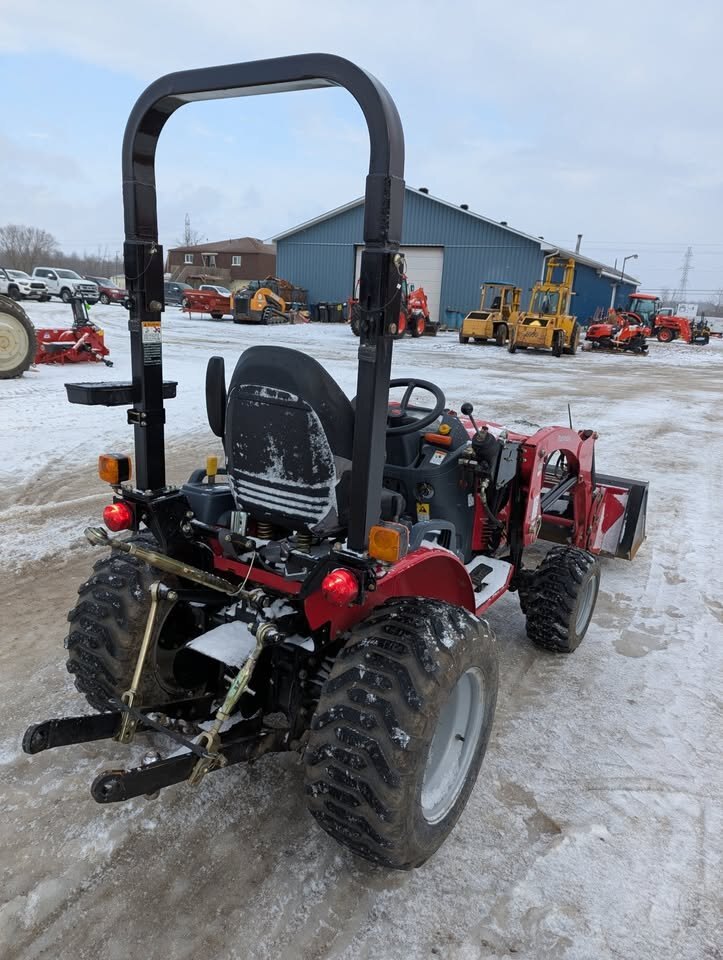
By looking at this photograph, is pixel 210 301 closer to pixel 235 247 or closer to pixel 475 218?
pixel 475 218

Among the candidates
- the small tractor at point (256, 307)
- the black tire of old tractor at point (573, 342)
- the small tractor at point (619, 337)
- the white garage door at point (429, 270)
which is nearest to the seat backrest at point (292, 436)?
the black tire of old tractor at point (573, 342)

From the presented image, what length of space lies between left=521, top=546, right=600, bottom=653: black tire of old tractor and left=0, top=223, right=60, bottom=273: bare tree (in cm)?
6525

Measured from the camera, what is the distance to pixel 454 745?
255 cm

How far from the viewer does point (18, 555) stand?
4758mm

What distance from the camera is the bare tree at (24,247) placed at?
199ft

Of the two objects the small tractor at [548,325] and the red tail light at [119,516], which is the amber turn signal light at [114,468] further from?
the small tractor at [548,325]

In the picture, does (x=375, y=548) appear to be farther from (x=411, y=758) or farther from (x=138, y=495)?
(x=138, y=495)

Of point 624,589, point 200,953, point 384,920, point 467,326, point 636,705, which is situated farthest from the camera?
point 467,326

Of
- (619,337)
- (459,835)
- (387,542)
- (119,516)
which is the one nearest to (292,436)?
(387,542)

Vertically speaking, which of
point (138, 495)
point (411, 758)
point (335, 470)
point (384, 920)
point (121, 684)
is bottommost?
point (384, 920)

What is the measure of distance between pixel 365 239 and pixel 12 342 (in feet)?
34.2

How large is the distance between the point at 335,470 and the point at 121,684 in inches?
50.0

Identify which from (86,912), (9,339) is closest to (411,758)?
(86,912)

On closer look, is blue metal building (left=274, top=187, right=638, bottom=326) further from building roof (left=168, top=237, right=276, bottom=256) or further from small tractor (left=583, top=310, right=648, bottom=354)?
building roof (left=168, top=237, right=276, bottom=256)
